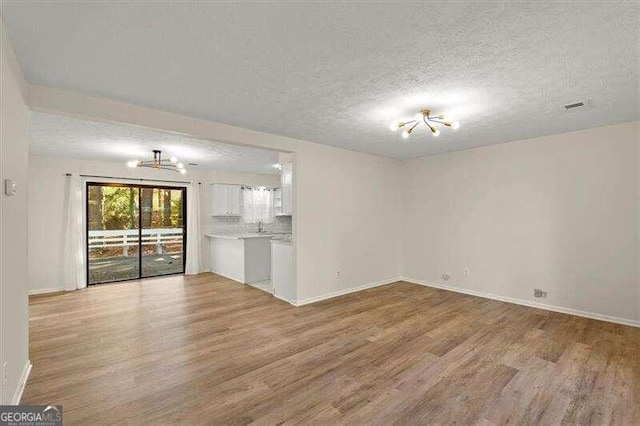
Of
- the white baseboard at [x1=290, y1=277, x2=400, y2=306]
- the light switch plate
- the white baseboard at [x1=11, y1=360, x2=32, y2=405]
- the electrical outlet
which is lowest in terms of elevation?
the white baseboard at [x1=290, y1=277, x2=400, y2=306]

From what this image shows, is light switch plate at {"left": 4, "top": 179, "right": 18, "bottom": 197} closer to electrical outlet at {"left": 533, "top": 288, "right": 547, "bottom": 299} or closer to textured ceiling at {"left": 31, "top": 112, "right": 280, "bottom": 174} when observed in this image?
textured ceiling at {"left": 31, "top": 112, "right": 280, "bottom": 174}

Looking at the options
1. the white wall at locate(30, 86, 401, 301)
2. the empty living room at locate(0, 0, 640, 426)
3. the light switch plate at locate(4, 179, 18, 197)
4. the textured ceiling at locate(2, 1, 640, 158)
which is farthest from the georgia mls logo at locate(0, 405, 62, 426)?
the white wall at locate(30, 86, 401, 301)

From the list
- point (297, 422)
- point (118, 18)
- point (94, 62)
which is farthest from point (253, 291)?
point (118, 18)

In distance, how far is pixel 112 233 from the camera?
21.0 ft

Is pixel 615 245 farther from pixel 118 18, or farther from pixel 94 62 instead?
pixel 94 62

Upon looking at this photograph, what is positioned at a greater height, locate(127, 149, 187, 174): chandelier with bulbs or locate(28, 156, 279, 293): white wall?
locate(127, 149, 187, 174): chandelier with bulbs

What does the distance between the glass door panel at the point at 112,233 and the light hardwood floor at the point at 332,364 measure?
6.32 feet

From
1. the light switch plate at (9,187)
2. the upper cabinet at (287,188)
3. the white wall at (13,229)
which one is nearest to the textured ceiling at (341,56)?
the white wall at (13,229)

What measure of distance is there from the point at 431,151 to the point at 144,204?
631 centimetres

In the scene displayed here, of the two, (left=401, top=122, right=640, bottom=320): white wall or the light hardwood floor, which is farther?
(left=401, top=122, right=640, bottom=320): white wall

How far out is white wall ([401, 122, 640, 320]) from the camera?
12.3 ft

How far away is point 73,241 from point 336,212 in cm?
513

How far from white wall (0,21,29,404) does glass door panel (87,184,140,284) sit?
4272 millimetres

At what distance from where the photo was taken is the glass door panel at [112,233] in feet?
20.4
